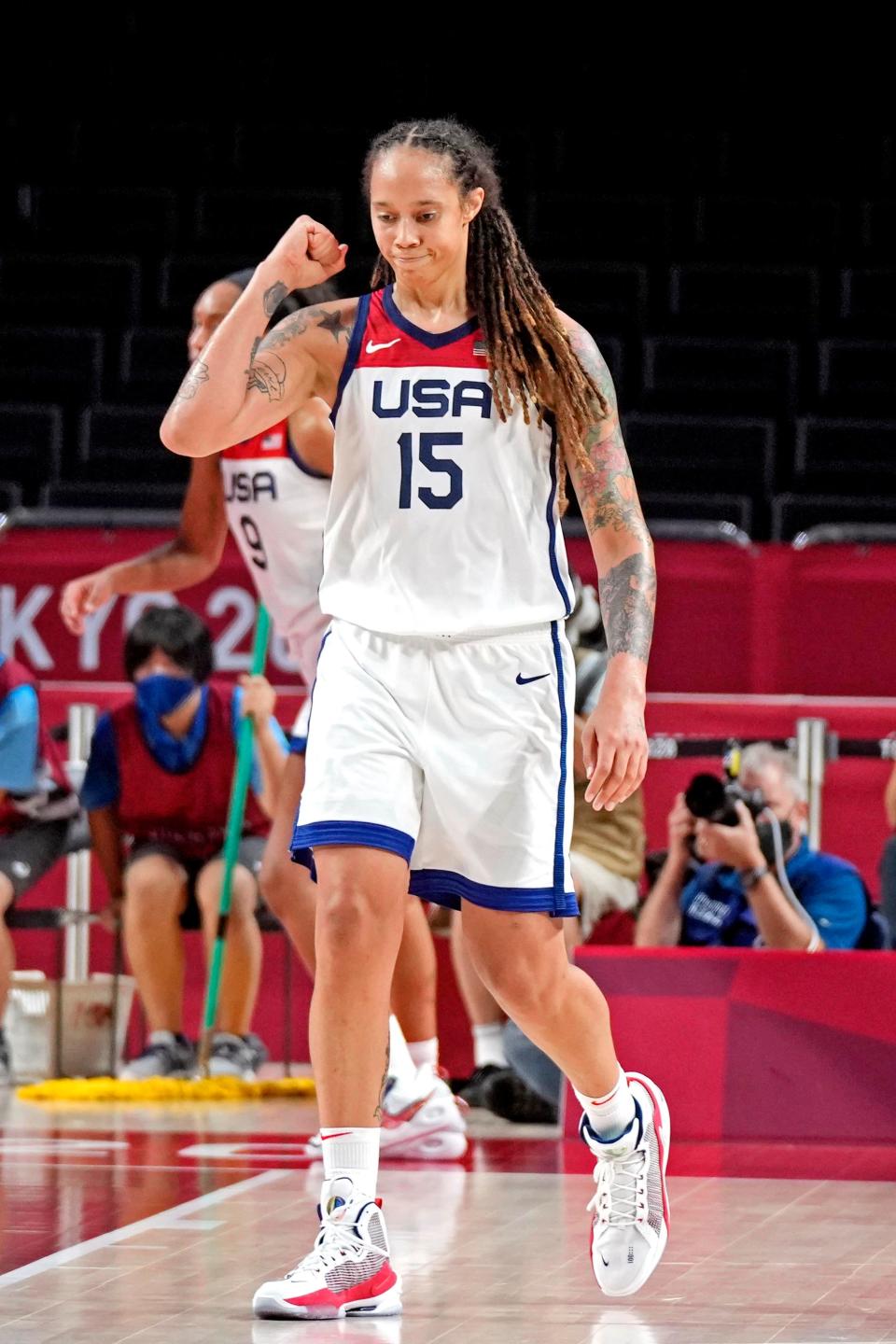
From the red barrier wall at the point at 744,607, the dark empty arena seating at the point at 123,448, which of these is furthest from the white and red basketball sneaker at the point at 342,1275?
the dark empty arena seating at the point at 123,448

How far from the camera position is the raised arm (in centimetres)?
513

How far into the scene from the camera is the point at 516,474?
11.8 feet

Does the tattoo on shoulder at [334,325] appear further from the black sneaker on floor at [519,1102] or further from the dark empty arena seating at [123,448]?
the dark empty arena seating at [123,448]

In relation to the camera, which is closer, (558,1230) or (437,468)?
(437,468)

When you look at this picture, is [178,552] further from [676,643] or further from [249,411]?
[676,643]

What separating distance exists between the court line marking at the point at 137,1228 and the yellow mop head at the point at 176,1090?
64.7 inches

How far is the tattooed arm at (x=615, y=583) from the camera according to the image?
3373 millimetres

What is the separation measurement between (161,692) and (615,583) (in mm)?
3891

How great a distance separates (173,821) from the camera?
7.33m

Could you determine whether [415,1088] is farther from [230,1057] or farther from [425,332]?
[425,332]

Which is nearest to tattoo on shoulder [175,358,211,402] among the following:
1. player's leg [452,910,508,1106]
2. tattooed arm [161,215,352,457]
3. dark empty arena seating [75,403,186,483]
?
tattooed arm [161,215,352,457]

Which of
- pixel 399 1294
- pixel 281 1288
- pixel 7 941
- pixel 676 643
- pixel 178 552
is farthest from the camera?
pixel 676 643

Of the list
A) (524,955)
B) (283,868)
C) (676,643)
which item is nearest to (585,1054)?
(524,955)

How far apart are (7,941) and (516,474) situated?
13.1 feet
